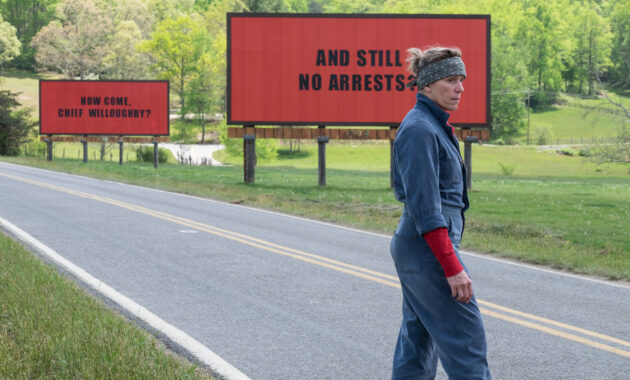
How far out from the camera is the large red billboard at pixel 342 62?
88.6ft

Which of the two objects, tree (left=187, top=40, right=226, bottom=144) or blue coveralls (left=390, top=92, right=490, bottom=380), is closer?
blue coveralls (left=390, top=92, right=490, bottom=380)

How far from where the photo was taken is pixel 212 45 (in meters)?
77.7

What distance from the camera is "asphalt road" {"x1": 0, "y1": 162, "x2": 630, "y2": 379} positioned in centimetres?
585

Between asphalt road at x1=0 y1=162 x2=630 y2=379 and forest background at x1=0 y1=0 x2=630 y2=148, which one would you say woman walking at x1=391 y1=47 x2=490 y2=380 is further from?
forest background at x1=0 y1=0 x2=630 y2=148

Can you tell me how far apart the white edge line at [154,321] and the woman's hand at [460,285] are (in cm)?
243

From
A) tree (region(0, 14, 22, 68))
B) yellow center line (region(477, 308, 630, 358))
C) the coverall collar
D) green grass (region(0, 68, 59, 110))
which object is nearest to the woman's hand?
the coverall collar

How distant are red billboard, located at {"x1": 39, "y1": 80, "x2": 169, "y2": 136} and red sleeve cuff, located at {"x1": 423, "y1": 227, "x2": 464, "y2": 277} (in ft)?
137

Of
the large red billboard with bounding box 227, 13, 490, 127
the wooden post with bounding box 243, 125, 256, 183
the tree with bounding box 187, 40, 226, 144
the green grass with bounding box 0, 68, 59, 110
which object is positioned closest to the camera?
the large red billboard with bounding box 227, 13, 490, 127

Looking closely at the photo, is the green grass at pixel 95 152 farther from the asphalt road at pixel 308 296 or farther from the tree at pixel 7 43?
the asphalt road at pixel 308 296

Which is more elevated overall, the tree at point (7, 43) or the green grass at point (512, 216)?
the tree at point (7, 43)

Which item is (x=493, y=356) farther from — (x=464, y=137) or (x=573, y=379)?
(x=464, y=137)

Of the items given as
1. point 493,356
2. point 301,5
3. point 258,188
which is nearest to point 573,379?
point 493,356

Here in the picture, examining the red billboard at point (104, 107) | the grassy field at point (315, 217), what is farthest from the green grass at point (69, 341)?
the red billboard at point (104, 107)

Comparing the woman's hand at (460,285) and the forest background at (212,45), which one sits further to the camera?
the forest background at (212,45)
